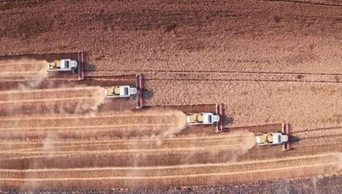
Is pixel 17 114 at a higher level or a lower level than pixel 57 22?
lower

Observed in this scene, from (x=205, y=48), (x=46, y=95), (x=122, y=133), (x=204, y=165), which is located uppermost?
(x=205, y=48)

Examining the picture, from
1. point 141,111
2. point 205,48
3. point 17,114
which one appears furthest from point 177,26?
point 17,114

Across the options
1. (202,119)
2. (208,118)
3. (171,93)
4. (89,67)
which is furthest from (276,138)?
(89,67)

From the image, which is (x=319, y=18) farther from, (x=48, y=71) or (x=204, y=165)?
(x=48, y=71)

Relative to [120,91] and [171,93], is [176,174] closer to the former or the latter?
[171,93]

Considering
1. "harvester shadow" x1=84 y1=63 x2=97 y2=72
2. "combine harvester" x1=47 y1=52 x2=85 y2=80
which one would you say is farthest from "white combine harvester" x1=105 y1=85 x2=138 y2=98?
"combine harvester" x1=47 y1=52 x2=85 y2=80

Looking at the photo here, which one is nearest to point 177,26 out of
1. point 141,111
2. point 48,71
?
point 141,111
